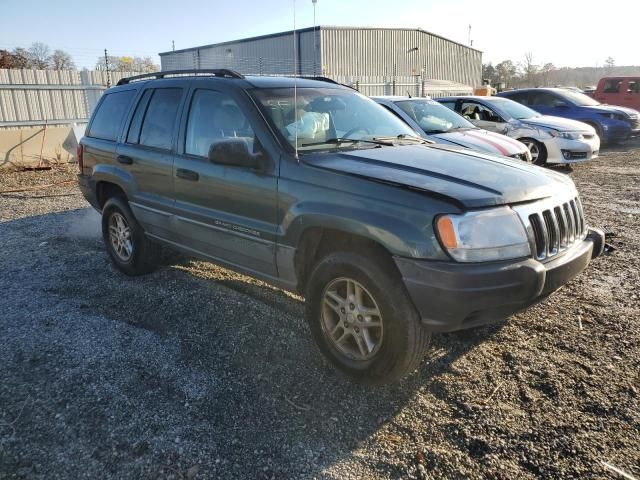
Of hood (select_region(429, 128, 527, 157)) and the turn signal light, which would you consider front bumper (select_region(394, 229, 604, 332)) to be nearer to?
the turn signal light

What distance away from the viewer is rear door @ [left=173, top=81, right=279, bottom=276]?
138 inches

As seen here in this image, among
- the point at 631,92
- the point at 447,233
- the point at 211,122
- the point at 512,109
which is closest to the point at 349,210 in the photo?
the point at 447,233

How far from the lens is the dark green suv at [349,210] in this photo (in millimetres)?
2672

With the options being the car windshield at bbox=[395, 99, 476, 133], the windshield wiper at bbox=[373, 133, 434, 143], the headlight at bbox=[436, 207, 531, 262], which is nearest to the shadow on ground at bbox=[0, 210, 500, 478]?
the headlight at bbox=[436, 207, 531, 262]

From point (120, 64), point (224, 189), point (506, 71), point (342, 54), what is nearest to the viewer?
point (224, 189)

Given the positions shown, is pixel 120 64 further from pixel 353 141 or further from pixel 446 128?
pixel 353 141

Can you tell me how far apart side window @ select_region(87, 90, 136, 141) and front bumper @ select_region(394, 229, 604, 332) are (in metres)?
3.54

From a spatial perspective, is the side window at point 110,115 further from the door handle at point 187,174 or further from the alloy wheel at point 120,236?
the door handle at point 187,174

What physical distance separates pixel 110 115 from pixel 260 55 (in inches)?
1213

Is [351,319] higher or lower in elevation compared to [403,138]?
lower

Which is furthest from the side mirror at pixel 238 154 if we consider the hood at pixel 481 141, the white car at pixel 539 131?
the white car at pixel 539 131

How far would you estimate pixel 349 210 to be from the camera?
2.93 m

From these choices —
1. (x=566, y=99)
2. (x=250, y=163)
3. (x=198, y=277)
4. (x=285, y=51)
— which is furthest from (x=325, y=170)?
(x=285, y=51)

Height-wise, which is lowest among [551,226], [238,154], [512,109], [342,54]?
[551,226]
